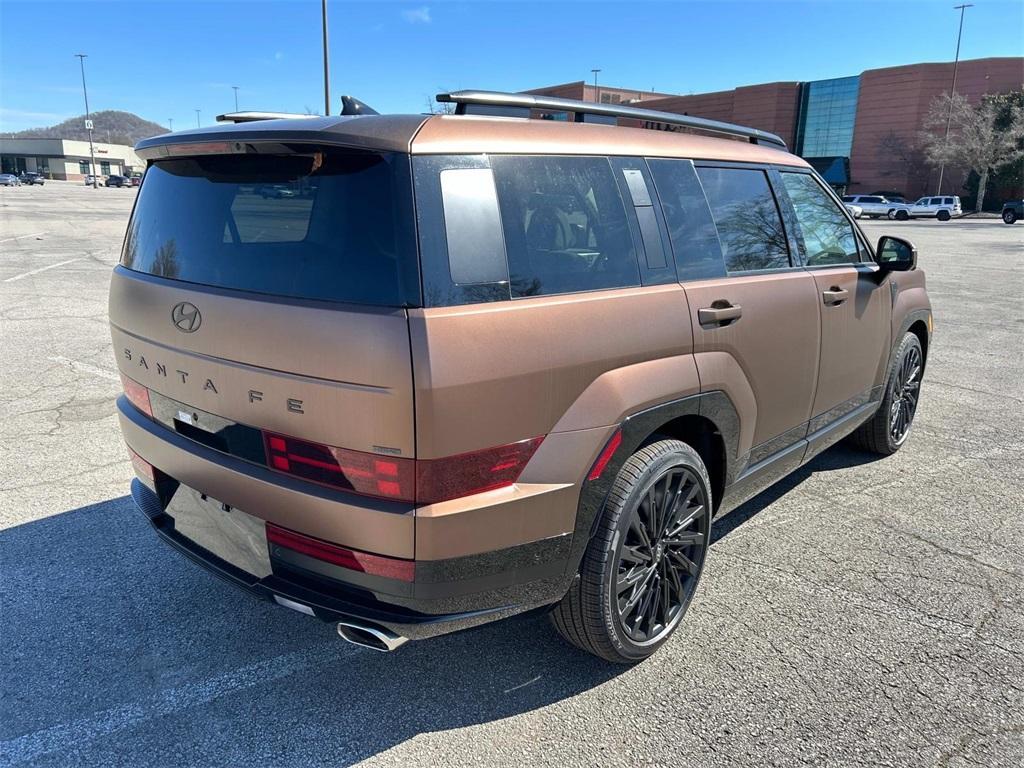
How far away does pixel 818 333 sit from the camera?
3.47m

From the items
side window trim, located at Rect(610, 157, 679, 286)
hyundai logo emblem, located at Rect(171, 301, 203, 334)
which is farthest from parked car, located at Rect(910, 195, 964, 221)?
Result: hyundai logo emblem, located at Rect(171, 301, 203, 334)

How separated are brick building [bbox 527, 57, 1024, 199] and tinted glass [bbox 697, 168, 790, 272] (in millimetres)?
59241

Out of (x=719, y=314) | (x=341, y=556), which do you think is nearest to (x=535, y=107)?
(x=719, y=314)

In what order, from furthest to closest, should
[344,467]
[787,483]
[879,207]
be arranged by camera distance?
[879,207] → [787,483] → [344,467]

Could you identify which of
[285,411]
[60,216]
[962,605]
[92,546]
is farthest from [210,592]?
[60,216]

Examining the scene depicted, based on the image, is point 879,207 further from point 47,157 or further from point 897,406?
point 47,157

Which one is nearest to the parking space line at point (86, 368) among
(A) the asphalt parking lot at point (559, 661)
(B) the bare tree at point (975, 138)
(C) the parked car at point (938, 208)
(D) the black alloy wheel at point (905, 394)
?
(A) the asphalt parking lot at point (559, 661)

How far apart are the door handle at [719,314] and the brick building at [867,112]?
59.9m

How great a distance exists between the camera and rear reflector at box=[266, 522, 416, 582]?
203cm

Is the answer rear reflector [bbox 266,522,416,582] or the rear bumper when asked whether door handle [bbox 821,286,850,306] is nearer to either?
the rear bumper

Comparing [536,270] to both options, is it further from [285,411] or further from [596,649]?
[596,649]

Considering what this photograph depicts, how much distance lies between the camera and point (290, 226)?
2.20m

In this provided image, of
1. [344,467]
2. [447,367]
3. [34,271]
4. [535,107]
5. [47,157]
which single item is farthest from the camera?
[47,157]

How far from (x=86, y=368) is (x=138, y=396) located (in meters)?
4.45
